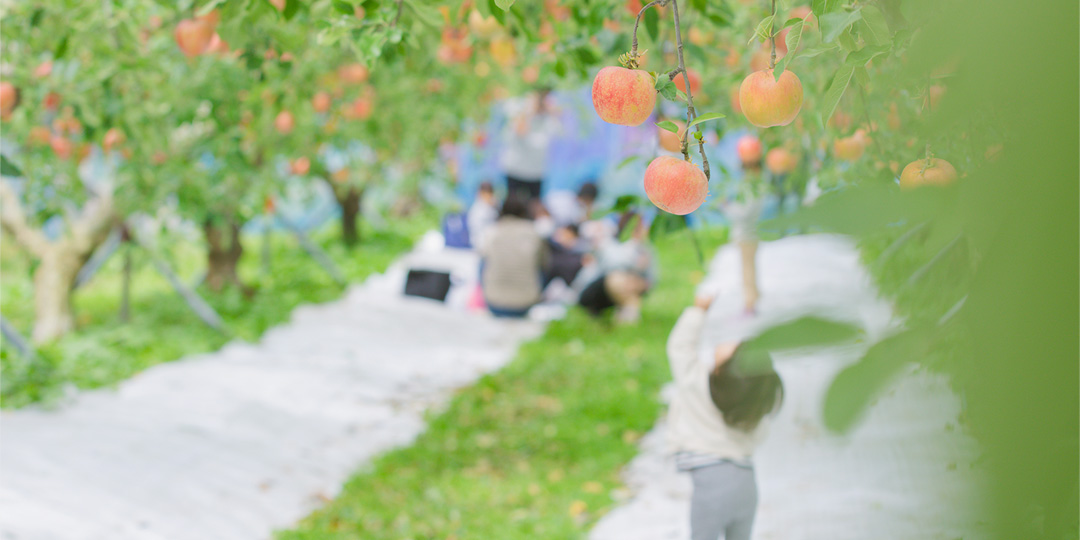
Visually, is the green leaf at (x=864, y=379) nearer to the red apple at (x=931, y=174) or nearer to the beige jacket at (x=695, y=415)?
the red apple at (x=931, y=174)

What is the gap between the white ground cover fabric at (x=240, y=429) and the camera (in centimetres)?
272

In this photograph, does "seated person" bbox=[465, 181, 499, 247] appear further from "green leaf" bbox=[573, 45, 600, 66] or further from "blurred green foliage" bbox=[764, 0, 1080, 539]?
"blurred green foliage" bbox=[764, 0, 1080, 539]

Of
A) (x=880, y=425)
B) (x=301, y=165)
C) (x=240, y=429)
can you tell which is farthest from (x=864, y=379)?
(x=301, y=165)

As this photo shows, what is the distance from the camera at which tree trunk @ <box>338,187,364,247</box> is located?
25.0ft

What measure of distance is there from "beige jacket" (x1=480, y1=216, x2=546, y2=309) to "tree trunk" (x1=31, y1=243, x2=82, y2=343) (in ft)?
7.58

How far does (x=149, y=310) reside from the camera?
17.1ft

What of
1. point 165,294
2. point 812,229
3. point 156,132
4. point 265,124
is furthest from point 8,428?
point 812,229

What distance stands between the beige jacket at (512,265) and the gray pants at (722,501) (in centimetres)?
332

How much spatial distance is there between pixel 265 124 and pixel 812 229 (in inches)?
138

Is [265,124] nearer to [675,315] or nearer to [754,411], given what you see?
[754,411]

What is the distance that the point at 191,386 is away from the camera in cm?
401

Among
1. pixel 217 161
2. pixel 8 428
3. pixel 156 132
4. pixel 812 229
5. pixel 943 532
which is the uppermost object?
pixel 217 161

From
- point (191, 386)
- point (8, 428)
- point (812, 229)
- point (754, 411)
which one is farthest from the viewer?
point (191, 386)

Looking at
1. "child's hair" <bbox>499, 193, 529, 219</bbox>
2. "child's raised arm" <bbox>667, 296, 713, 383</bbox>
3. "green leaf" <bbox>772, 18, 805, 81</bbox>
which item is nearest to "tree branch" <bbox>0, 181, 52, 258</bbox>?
"child's hair" <bbox>499, 193, 529, 219</bbox>
